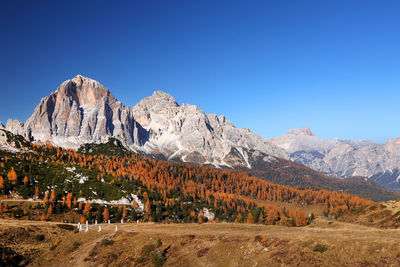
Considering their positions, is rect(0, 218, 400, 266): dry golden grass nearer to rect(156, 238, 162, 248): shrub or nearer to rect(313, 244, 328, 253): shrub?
rect(313, 244, 328, 253): shrub

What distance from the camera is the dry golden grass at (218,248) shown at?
37.7 metres

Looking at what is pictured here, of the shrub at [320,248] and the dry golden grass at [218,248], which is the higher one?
the shrub at [320,248]

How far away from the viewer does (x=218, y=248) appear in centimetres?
5059

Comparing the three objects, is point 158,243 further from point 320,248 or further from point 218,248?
point 320,248

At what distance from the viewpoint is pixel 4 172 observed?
186 metres

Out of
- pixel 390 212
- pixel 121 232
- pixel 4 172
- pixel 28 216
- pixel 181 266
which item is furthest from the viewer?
pixel 4 172

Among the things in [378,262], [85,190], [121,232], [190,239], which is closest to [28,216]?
[85,190]

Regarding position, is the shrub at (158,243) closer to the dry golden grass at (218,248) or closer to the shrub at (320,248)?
the dry golden grass at (218,248)

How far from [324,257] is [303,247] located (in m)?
4.76

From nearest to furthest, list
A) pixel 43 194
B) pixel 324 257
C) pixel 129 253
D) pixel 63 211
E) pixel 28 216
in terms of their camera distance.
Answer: pixel 324 257 < pixel 129 253 < pixel 28 216 < pixel 63 211 < pixel 43 194

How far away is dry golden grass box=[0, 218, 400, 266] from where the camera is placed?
37.7m

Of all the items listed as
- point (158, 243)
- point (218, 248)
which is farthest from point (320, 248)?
point (158, 243)

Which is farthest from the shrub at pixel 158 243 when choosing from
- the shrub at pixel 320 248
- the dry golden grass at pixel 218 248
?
the shrub at pixel 320 248

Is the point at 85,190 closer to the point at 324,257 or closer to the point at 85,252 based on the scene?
the point at 85,252
